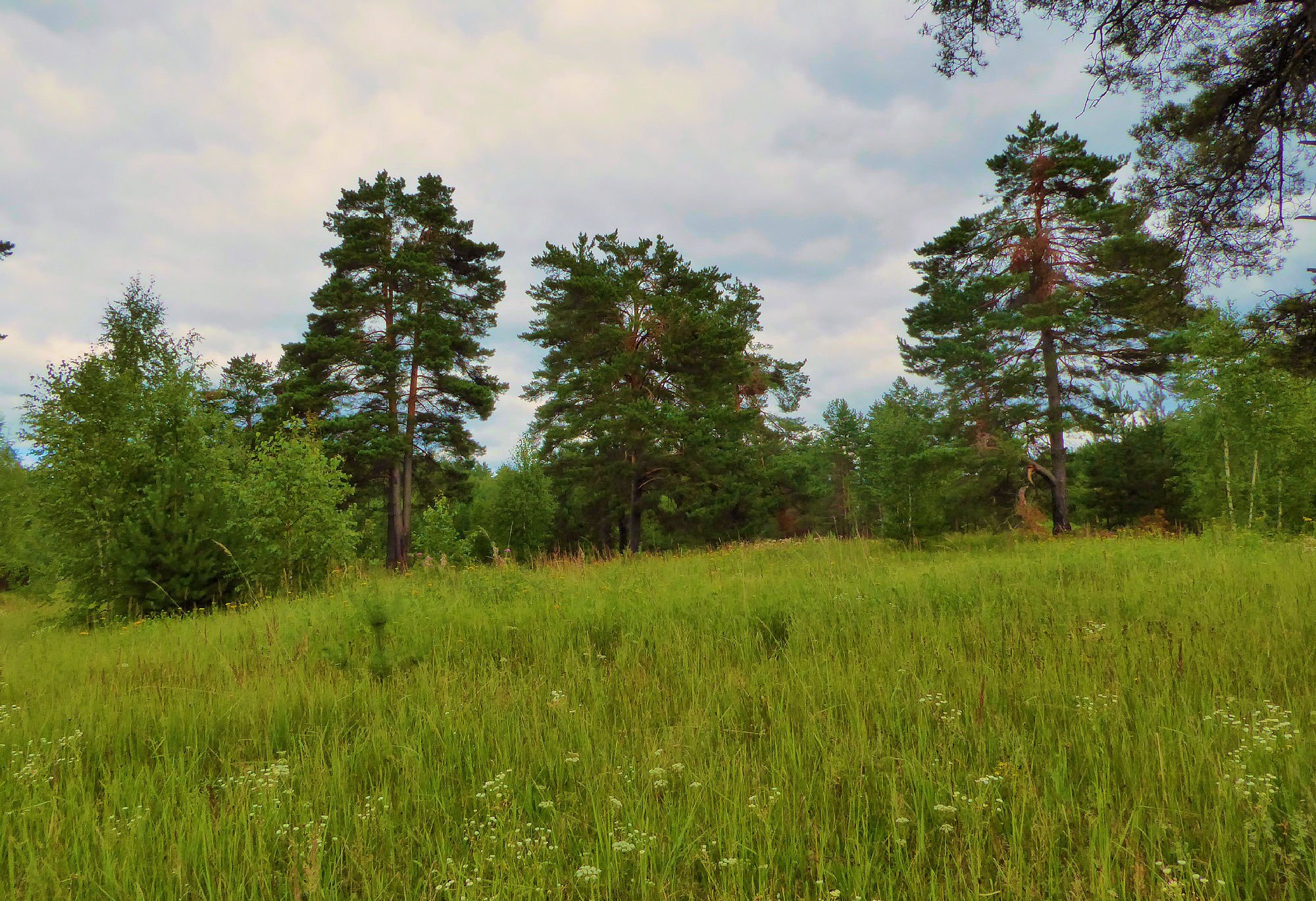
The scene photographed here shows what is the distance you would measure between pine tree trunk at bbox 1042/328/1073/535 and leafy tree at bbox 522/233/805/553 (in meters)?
9.63

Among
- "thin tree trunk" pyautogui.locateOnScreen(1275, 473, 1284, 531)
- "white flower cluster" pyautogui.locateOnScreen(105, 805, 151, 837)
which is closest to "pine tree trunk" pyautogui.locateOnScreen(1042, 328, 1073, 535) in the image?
"thin tree trunk" pyautogui.locateOnScreen(1275, 473, 1284, 531)

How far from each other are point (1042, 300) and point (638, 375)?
13945 mm

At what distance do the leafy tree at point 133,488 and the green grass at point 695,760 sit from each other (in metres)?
5.22

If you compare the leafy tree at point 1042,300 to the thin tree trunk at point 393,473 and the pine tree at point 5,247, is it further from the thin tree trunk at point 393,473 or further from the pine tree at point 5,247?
the pine tree at point 5,247

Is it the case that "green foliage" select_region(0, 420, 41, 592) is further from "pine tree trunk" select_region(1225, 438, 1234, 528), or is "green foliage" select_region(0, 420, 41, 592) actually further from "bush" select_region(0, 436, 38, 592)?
"pine tree trunk" select_region(1225, 438, 1234, 528)

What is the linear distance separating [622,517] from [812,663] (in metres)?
24.0

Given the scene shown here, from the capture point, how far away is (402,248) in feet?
67.8

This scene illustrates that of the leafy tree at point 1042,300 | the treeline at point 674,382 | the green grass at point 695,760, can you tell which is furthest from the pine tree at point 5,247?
the leafy tree at point 1042,300

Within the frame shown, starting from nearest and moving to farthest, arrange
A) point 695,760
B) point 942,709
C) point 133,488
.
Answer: point 695,760 < point 942,709 < point 133,488

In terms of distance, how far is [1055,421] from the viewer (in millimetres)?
18719

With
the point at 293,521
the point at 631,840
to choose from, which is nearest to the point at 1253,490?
the point at 631,840

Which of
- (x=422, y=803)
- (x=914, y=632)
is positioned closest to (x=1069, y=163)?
(x=914, y=632)

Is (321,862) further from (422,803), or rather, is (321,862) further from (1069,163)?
(1069,163)

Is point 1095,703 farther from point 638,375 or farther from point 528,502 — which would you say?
point 528,502
